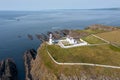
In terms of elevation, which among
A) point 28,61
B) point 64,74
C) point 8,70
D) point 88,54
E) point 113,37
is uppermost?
point 88,54

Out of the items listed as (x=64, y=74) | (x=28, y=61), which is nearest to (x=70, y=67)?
(x=64, y=74)

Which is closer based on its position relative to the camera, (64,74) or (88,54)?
(64,74)

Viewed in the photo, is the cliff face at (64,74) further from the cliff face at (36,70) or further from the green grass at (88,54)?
the green grass at (88,54)

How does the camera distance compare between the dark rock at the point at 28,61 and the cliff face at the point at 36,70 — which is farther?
the dark rock at the point at 28,61

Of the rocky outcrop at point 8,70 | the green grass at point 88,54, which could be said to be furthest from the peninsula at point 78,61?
the rocky outcrop at point 8,70

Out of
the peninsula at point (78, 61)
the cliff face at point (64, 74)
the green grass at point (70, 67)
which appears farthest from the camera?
the green grass at point (70, 67)

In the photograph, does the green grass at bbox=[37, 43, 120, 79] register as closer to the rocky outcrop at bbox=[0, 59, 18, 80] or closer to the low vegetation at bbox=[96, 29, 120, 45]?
the low vegetation at bbox=[96, 29, 120, 45]

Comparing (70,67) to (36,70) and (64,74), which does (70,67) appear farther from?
(36,70)

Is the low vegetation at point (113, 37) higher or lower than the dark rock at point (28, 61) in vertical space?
higher
